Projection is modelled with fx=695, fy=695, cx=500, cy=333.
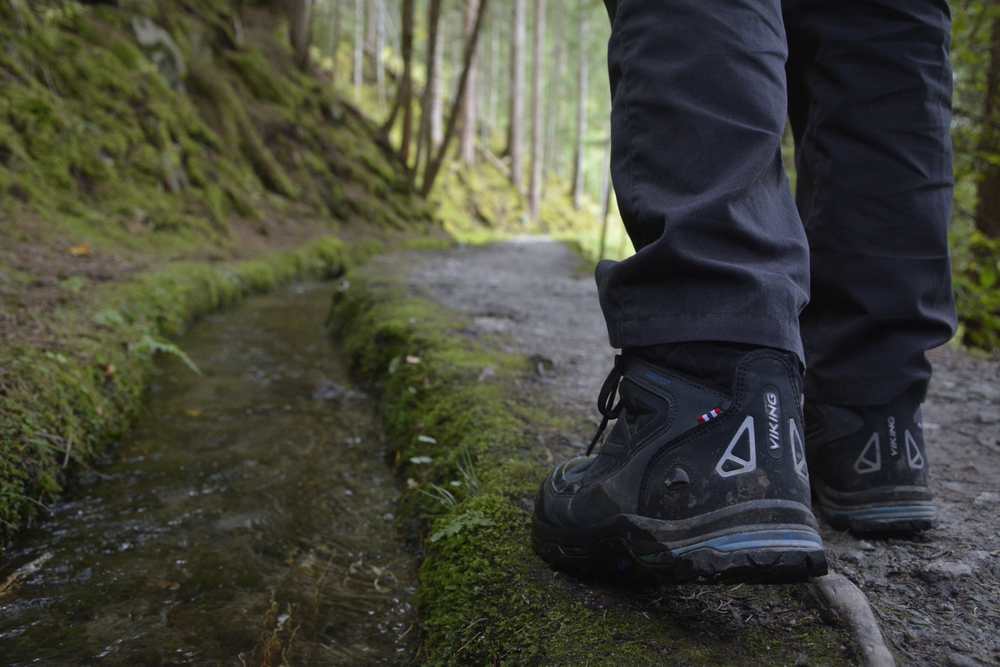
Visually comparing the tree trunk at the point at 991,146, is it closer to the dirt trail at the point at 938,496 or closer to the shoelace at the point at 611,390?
the dirt trail at the point at 938,496

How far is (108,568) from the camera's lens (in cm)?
168

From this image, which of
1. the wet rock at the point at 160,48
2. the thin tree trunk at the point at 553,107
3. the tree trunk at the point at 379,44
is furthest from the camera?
the thin tree trunk at the point at 553,107

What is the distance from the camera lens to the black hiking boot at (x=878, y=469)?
1449 mm

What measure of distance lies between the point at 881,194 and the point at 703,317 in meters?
0.69

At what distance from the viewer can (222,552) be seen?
1.78m

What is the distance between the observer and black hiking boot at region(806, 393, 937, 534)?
57.1 inches

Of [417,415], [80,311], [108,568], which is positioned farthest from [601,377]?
[80,311]

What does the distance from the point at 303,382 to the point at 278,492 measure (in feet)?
4.47

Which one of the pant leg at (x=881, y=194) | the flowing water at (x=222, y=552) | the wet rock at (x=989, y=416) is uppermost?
the pant leg at (x=881, y=194)

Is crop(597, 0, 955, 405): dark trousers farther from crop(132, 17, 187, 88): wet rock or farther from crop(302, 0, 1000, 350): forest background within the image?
crop(132, 17, 187, 88): wet rock

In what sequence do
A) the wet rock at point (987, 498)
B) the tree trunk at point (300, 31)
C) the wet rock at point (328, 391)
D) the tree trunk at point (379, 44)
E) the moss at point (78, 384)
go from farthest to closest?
the tree trunk at point (379, 44)
the tree trunk at point (300, 31)
the wet rock at point (328, 391)
the moss at point (78, 384)
the wet rock at point (987, 498)

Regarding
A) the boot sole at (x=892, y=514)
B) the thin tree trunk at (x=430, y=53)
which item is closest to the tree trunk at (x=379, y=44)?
the thin tree trunk at (x=430, y=53)

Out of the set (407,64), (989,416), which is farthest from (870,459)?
A: (407,64)

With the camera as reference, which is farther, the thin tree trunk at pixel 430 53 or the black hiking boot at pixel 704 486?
the thin tree trunk at pixel 430 53
